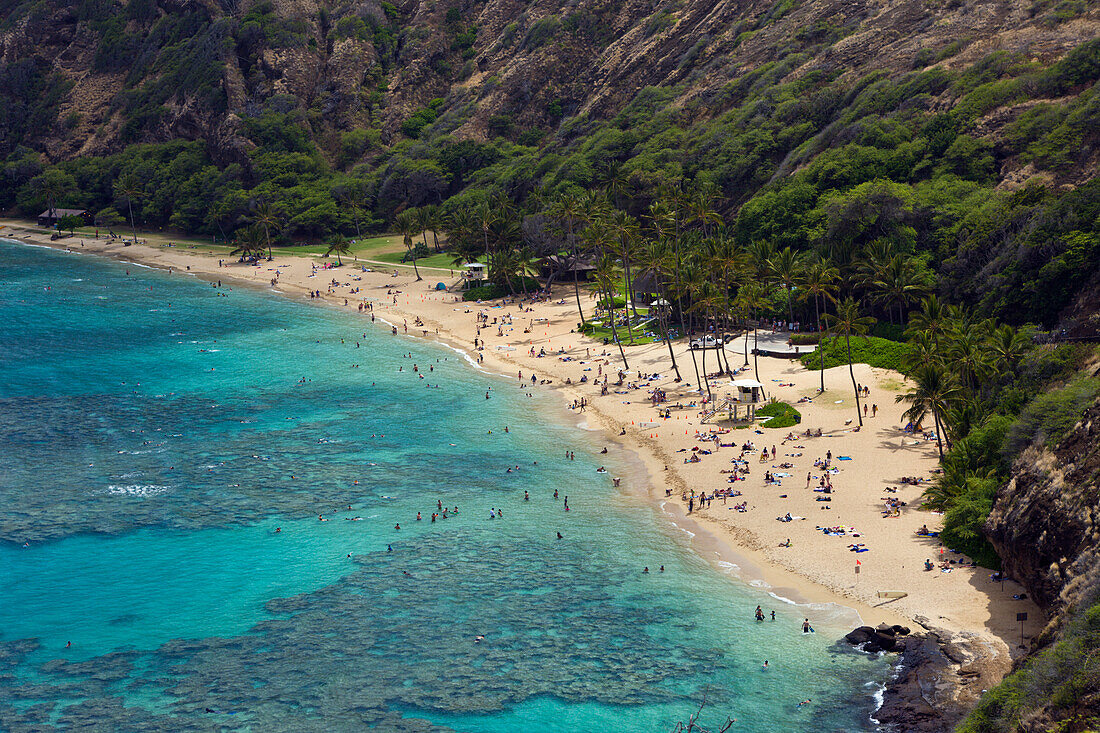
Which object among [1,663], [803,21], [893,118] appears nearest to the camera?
[1,663]

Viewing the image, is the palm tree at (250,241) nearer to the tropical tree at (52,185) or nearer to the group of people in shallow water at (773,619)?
the tropical tree at (52,185)

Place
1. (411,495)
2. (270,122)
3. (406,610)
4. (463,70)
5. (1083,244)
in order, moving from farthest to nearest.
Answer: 1. (463,70)
2. (270,122)
3. (1083,244)
4. (411,495)
5. (406,610)

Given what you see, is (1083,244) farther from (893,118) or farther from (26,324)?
(26,324)

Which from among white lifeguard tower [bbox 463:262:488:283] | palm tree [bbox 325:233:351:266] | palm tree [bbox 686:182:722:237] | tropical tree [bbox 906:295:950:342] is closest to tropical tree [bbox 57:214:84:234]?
palm tree [bbox 325:233:351:266]

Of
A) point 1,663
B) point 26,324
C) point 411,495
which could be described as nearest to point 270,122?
point 26,324

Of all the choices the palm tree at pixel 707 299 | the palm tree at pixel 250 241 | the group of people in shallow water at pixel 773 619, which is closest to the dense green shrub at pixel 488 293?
the palm tree at pixel 707 299

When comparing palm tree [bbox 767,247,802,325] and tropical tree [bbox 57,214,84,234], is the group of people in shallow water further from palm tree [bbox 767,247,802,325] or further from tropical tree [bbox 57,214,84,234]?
tropical tree [bbox 57,214,84,234]
